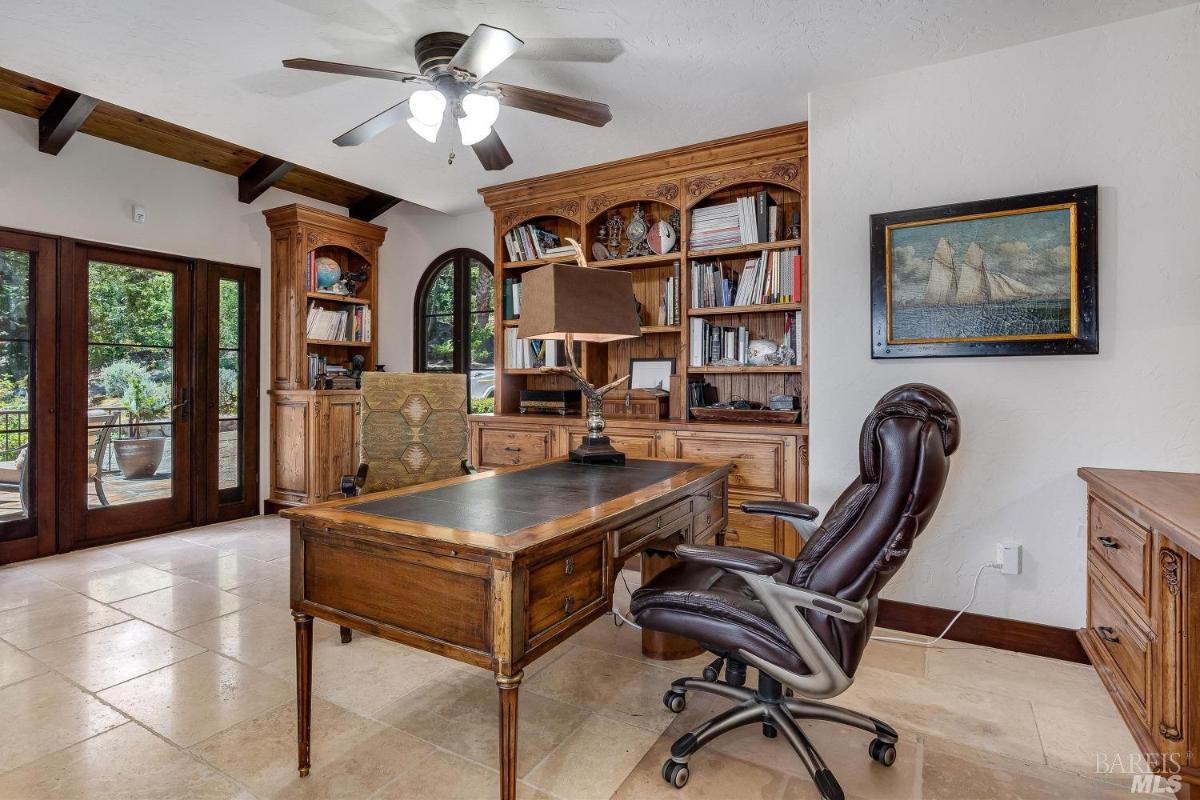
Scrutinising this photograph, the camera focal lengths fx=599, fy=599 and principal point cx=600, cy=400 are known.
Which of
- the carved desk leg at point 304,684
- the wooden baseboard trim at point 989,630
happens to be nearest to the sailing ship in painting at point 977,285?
the wooden baseboard trim at point 989,630

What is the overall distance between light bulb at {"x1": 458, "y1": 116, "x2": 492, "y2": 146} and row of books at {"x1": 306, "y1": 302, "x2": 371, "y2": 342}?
3036 millimetres

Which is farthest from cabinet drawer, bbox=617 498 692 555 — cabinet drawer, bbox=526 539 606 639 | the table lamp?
the table lamp

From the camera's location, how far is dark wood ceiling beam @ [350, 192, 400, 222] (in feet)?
17.1

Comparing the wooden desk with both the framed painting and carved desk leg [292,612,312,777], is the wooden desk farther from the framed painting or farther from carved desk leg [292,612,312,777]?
the framed painting

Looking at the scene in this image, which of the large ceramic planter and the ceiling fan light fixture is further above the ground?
the ceiling fan light fixture

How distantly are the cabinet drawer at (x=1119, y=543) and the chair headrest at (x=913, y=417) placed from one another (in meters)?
0.79

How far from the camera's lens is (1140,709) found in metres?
1.69

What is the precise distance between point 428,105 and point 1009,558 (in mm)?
2969

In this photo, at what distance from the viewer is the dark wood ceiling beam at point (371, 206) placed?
5.20 m

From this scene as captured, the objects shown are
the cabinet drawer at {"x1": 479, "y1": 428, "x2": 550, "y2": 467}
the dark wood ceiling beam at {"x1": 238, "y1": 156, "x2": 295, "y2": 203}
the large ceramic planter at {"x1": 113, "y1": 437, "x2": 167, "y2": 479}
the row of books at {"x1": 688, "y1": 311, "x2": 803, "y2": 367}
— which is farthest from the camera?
the dark wood ceiling beam at {"x1": 238, "y1": 156, "x2": 295, "y2": 203}

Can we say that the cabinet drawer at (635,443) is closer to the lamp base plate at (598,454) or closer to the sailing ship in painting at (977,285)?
the lamp base plate at (598,454)

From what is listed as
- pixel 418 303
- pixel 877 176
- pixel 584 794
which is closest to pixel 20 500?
pixel 418 303

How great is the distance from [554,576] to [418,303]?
4.31m

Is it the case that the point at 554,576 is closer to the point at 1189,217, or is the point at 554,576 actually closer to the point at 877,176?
the point at 877,176
